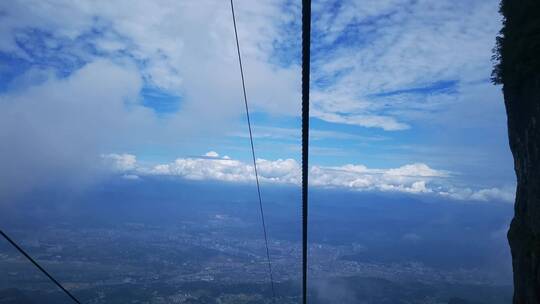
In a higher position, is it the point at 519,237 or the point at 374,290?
the point at 519,237

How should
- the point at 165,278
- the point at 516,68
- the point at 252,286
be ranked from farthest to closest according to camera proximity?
1. the point at 165,278
2. the point at 252,286
3. the point at 516,68

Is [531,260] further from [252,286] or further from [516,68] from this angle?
[252,286]

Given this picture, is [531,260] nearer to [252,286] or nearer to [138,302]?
[138,302]

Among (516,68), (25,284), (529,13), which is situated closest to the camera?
(529,13)

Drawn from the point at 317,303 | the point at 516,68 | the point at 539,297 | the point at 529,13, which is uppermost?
the point at 529,13

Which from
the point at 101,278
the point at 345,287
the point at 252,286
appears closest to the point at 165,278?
the point at 101,278

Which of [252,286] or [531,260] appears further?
[252,286]
